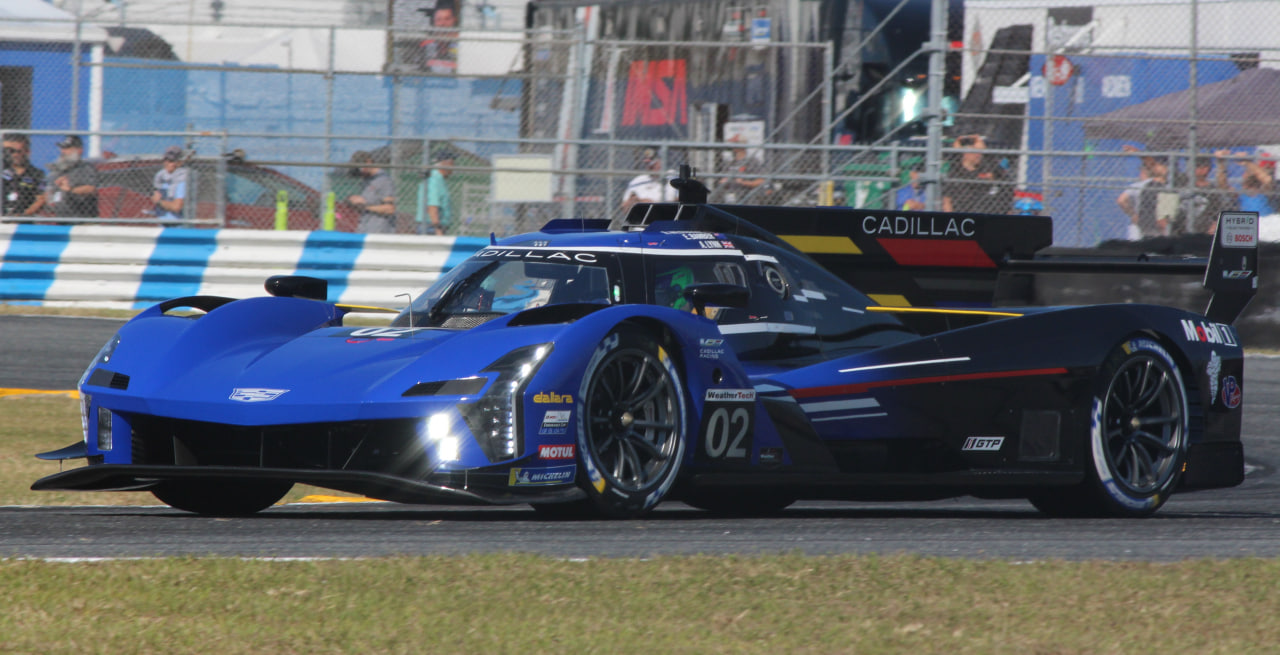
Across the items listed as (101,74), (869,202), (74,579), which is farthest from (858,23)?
(74,579)

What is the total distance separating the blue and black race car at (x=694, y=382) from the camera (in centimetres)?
492

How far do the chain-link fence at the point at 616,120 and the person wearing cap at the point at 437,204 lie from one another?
0.03 metres

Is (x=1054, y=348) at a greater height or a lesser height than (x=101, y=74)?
lesser

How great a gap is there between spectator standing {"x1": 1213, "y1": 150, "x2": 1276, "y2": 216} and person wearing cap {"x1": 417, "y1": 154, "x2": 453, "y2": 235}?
24.8 ft

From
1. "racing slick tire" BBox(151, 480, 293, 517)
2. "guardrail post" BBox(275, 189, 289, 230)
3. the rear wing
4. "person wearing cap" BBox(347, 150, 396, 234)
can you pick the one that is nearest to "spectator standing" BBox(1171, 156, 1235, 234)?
the rear wing

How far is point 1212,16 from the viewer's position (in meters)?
16.2

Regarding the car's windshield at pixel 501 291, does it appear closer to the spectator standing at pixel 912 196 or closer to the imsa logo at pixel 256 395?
the imsa logo at pixel 256 395

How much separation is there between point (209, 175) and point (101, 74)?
2.68 meters

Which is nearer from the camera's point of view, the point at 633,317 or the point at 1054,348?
the point at 633,317

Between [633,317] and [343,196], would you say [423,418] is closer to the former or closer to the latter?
[633,317]

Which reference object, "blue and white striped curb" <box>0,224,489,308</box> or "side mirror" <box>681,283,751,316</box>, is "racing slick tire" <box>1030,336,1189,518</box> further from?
"blue and white striped curb" <box>0,224,489,308</box>

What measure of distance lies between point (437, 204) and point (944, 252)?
8.65 m

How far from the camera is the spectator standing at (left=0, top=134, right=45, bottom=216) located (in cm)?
1553

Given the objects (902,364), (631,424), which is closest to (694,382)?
(631,424)
